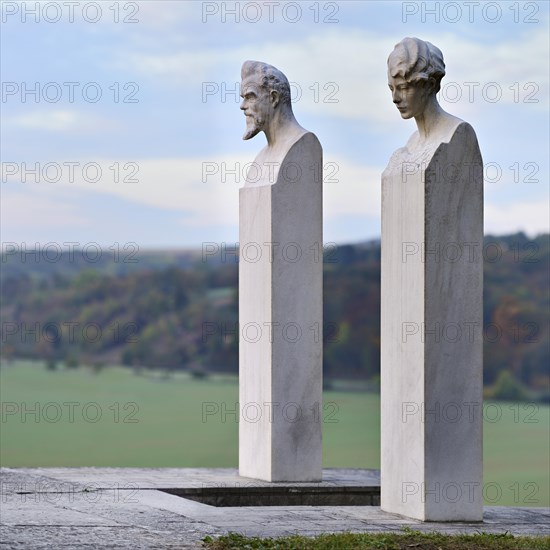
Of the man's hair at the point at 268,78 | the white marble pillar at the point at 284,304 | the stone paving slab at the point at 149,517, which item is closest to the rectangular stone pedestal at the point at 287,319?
the white marble pillar at the point at 284,304

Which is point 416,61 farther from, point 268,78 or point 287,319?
point 287,319

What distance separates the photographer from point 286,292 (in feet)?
44.1

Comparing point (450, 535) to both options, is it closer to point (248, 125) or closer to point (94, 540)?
point (94, 540)

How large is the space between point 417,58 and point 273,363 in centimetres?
369

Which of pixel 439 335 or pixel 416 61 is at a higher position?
pixel 416 61

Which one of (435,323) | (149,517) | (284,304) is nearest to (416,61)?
(435,323)

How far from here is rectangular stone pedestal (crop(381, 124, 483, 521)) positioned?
1091cm

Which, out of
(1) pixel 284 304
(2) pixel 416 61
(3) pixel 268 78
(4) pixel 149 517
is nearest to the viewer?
(4) pixel 149 517

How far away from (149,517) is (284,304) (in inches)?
128

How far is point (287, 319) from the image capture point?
13.4m

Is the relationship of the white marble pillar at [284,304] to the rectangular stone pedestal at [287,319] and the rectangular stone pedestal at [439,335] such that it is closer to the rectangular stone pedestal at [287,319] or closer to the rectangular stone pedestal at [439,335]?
the rectangular stone pedestal at [287,319]

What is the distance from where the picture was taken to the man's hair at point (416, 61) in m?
11.2

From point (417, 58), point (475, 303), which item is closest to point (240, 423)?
point (475, 303)

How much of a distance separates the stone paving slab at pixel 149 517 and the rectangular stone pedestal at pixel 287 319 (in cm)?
44
